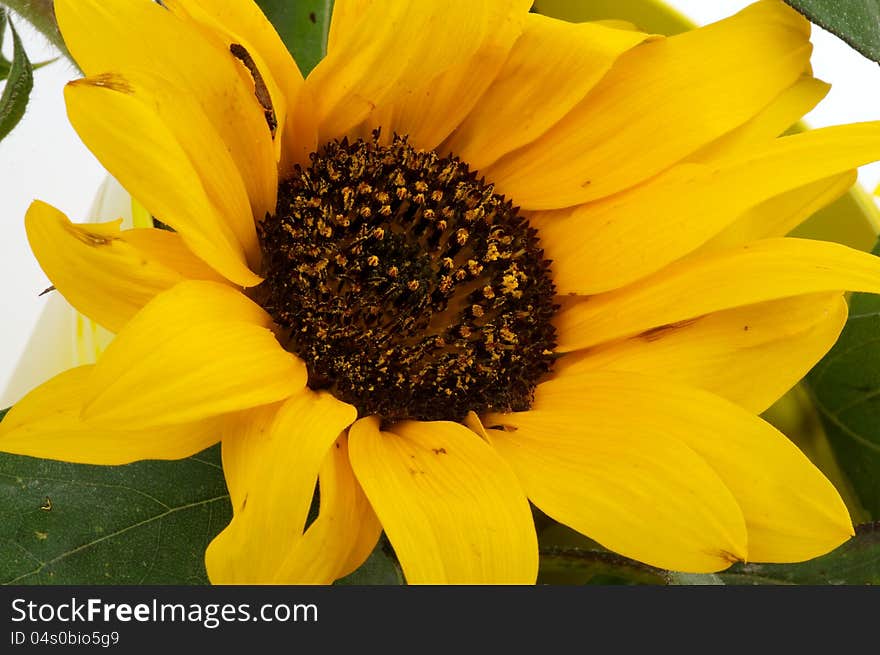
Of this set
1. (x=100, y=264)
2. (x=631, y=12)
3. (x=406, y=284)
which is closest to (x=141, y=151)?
(x=100, y=264)

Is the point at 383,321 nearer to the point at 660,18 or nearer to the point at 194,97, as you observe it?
the point at 194,97

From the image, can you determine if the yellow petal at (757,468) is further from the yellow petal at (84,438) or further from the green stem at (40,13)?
the green stem at (40,13)

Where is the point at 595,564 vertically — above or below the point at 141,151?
below

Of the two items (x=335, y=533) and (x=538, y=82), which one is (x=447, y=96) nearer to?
(x=538, y=82)

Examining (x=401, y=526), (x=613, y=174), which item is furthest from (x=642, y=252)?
(x=401, y=526)

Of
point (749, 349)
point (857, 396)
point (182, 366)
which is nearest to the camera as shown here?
point (182, 366)

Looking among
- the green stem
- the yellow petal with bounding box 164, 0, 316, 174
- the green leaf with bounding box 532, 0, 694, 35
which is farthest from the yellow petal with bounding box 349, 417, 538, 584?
the green leaf with bounding box 532, 0, 694, 35
